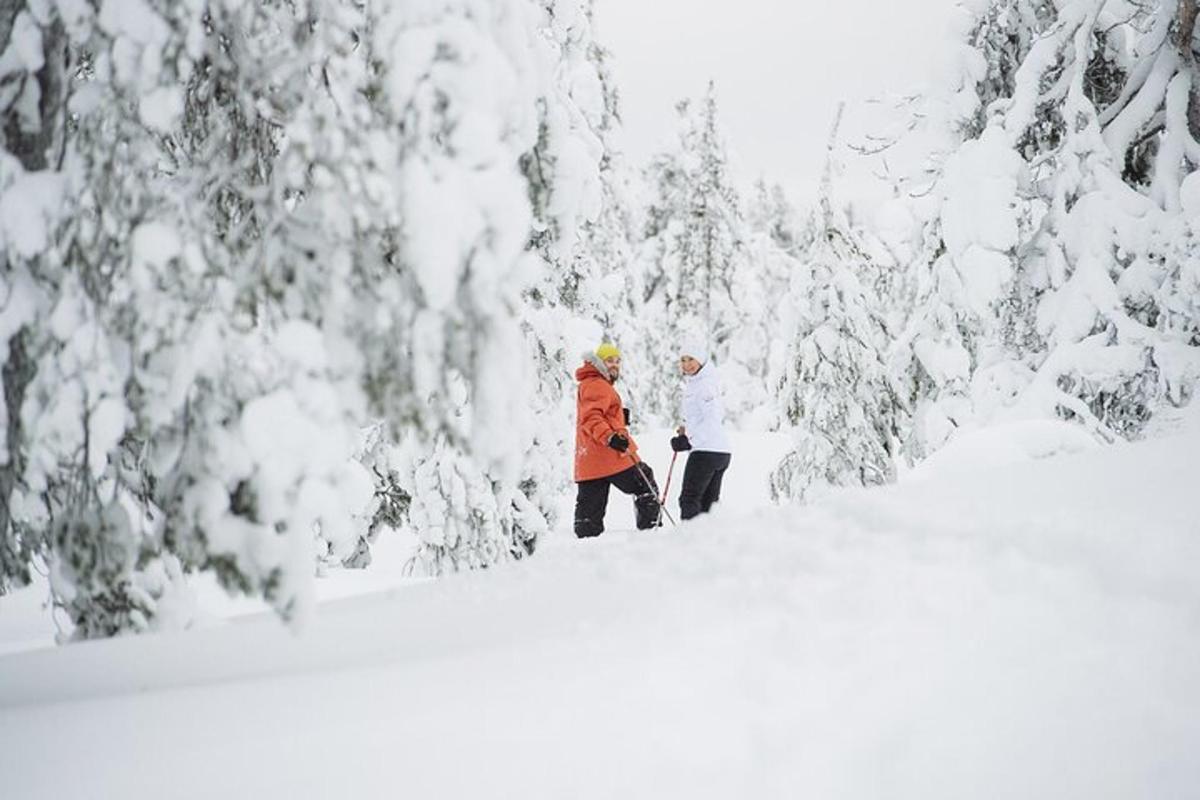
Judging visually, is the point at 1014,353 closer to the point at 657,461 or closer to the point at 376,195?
the point at 376,195

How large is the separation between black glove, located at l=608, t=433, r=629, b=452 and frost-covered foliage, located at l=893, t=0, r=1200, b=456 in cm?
360

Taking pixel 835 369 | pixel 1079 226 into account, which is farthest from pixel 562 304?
pixel 1079 226

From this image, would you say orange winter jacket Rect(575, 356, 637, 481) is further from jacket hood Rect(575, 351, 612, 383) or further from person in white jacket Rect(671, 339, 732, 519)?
person in white jacket Rect(671, 339, 732, 519)

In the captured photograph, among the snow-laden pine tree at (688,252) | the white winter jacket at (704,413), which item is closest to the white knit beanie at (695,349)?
the white winter jacket at (704,413)

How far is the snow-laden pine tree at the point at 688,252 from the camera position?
25734mm

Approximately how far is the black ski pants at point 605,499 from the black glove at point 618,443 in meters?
0.38

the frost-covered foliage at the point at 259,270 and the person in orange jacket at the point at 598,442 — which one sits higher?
the frost-covered foliage at the point at 259,270

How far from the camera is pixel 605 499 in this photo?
310 inches

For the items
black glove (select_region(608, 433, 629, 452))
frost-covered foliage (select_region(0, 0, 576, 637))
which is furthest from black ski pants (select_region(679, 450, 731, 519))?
frost-covered foliage (select_region(0, 0, 576, 637))

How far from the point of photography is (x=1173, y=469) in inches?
150

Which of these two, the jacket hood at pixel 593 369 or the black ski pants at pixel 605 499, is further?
the black ski pants at pixel 605 499

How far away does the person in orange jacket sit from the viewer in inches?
291

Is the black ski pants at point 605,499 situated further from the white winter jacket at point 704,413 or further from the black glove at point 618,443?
the white winter jacket at point 704,413

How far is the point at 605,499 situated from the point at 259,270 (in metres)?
5.77
